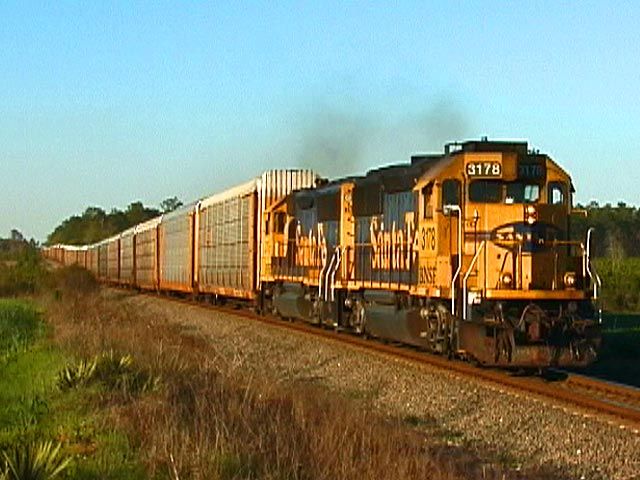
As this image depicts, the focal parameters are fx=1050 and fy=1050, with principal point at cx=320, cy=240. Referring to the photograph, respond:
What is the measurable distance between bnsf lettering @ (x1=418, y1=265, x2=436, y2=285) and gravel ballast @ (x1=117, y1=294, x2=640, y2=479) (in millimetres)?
1371

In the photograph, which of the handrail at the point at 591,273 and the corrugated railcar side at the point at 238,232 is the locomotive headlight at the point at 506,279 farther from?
the corrugated railcar side at the point at 238,232

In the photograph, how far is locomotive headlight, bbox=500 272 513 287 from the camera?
1523 centimetres

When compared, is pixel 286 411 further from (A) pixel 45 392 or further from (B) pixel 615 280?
(B) pixel 615 280

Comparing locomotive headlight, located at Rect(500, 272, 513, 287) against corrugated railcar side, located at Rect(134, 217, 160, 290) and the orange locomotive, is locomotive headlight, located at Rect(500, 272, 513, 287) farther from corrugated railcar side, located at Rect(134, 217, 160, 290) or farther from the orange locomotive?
corrugated railcar side, located at Rect(134, 217, 160, 290)

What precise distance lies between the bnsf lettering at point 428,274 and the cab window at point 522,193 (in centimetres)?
162

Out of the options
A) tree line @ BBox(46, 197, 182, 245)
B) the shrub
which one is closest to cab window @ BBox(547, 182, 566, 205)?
the shrub

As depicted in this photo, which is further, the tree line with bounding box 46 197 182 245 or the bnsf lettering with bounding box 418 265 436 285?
the tree line with bounding box 46 197 182 245

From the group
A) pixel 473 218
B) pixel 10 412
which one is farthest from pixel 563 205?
pixel 10 412

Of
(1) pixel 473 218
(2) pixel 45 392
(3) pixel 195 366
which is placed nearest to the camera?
(2) pixel 45 392

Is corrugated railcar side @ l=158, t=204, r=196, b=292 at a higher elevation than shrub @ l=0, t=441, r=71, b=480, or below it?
higher

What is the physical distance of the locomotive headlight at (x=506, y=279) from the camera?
1523cm

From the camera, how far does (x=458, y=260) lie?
624 inches

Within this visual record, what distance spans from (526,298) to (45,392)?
6794 mm

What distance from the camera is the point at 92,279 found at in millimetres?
53000
